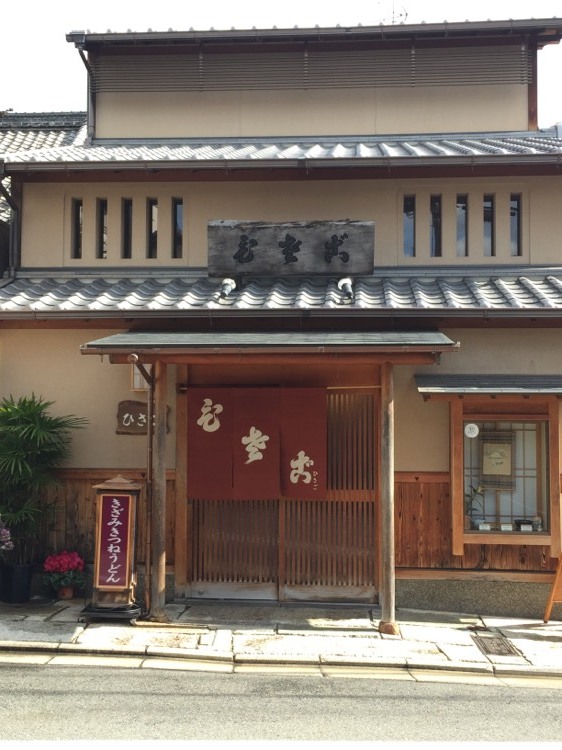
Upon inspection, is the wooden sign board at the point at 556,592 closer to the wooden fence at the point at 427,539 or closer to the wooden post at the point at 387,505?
the wooden fence at the point at 427,539

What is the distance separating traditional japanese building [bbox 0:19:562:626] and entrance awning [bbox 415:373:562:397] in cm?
5

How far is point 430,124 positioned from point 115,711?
11.4 meters

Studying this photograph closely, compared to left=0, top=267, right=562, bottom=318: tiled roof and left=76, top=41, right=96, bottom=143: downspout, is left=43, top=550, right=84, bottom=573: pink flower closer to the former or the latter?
left=0, top=267, right=562, bottom=318: tiled roof

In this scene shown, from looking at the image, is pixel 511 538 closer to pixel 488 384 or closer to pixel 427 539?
pixel 427 539

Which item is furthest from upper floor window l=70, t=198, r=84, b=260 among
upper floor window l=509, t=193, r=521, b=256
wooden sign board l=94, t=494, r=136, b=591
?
upper floor window l=509, t=193, r=521, b=256

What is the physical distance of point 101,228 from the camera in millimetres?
11445

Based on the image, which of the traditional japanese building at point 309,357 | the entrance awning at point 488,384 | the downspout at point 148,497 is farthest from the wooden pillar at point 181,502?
the entrance awning at point 488,384

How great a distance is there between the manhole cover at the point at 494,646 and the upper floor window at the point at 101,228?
8.03 meters

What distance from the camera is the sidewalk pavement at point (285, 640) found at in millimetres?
7551

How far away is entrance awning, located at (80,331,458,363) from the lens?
8.29 m

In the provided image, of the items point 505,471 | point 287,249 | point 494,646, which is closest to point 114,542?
point 494,646

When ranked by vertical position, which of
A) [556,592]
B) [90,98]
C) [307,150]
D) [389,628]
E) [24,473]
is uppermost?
[90,98]

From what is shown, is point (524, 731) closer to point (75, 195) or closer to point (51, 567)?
point (51, 567)

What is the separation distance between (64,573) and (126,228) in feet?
18.3
